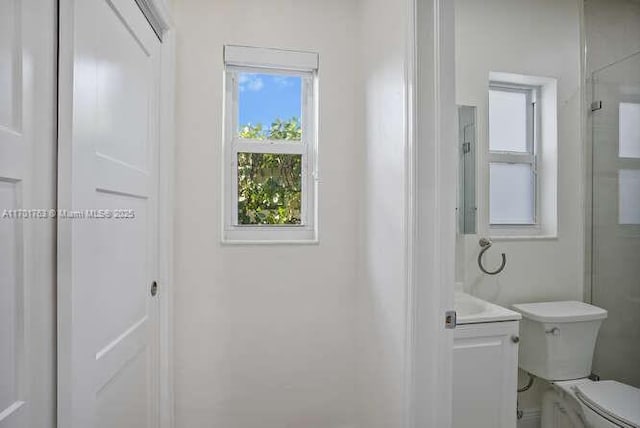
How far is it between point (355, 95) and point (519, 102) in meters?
1.11

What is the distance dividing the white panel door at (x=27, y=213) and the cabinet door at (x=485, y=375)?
4.58ft

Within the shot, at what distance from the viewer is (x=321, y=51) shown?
1822mm

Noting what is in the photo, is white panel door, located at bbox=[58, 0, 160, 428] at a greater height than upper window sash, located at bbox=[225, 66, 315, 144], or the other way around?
upper window sash, located at bbox=[225, 66, 315, 144]

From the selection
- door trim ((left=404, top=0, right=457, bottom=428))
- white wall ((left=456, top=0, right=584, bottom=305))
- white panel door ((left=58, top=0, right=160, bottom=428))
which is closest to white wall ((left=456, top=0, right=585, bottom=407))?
white wall ((left=456, top=0, right=584, bottom=305))

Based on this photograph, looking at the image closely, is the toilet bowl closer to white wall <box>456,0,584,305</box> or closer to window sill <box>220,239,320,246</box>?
white wall <box>456,0,584,305</box>

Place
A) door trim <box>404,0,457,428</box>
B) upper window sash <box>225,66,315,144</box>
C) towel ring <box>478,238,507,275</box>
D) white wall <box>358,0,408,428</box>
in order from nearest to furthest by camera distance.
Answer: door trim <box>404,0,457,428</box> → white wall <box>358,0,408,428</box> → upper window sash <box>225,66,315,144</box> → towel ring <box>478,238,507,275</box>

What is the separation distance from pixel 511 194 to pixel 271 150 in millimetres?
1491

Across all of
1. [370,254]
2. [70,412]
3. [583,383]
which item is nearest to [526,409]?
[583,383]

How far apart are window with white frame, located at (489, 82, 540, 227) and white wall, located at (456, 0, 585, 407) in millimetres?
124

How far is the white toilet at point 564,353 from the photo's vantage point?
167 centimetres

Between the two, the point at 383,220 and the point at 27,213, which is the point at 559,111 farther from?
the point at 27,213

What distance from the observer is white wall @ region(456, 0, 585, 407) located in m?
1.96

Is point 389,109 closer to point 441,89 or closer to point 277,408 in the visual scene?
point 441,89

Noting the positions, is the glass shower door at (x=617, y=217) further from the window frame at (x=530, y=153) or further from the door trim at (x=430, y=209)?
the door trim at (x=430, y=209)
